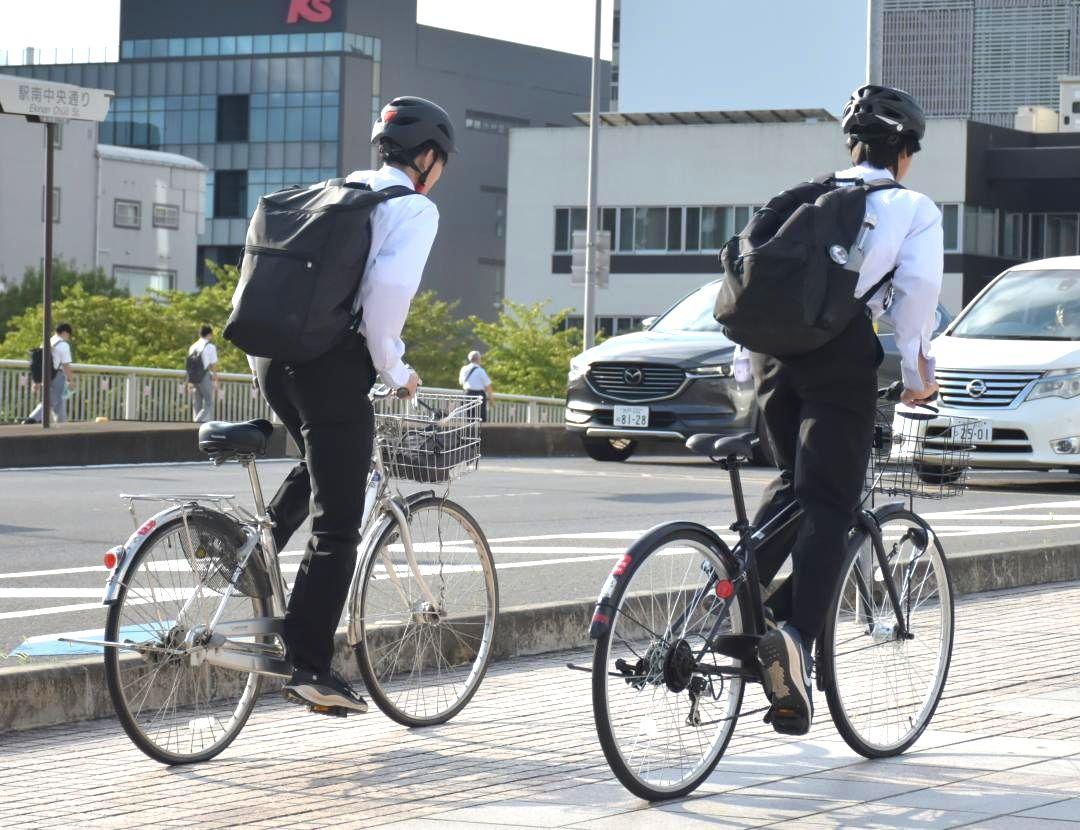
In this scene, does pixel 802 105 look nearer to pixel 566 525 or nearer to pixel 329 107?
pixel 329 107

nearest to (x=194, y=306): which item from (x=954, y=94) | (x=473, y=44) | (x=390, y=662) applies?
(x=390, y=662)

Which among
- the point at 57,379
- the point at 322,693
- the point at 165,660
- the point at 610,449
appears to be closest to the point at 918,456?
the point at 322,693

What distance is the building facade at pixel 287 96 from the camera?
101m

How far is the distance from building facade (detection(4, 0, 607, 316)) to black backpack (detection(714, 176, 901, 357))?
93.9 meters

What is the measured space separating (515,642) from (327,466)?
2.28 metres

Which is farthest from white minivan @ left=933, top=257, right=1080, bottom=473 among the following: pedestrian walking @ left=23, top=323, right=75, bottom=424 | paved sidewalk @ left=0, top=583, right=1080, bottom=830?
pedestrian walking @ left=23, top=323, right=75, bottom=424

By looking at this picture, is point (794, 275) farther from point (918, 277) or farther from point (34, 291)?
point (34, 291)

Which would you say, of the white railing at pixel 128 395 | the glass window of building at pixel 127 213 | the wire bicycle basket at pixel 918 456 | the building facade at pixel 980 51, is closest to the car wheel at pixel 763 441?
the wire bicycle basket at pixel 918 456

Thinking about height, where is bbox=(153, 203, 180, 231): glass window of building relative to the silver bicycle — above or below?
above

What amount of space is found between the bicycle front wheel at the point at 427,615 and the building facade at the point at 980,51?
147939 millimetres

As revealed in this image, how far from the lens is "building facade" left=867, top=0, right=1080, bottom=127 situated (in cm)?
15062

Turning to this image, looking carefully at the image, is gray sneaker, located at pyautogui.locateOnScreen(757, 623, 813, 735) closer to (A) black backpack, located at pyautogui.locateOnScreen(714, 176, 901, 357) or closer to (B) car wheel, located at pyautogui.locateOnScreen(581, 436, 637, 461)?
(A) black backpack, located at pyautogui.locateOnScreen(714, 176, 901, 357)

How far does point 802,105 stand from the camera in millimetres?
97000

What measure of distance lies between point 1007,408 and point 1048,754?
1106 cm
